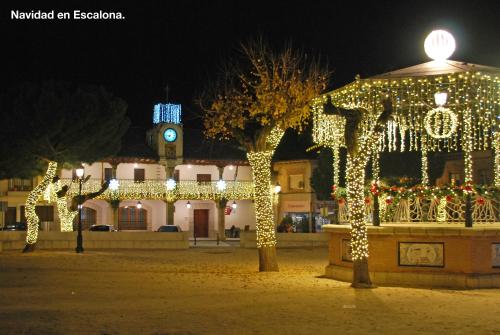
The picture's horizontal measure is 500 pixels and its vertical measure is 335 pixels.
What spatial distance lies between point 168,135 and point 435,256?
34662 mm

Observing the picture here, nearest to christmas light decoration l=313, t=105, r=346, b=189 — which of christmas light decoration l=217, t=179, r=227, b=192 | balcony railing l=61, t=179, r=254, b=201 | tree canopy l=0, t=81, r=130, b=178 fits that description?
tree canopy l=0, t=81, r=130, b=178

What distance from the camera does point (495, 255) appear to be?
642 inches

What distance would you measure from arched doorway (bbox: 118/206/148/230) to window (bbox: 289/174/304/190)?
11.9 meters

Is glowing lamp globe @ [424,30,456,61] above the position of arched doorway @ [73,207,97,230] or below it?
above

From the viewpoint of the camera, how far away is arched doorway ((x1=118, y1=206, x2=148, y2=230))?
163 feet

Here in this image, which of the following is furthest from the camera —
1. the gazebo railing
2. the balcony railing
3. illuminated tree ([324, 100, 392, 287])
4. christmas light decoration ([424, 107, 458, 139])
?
the balcony railing

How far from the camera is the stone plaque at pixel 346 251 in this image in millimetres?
17891

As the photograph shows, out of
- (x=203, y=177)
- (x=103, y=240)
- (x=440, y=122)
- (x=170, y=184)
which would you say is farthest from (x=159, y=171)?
(x=440, y=122)

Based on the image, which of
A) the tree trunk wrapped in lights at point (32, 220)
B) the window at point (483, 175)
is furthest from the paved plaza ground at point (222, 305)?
the window at point (483, 175)

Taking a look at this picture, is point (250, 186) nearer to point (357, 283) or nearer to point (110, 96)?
point (110, 96)

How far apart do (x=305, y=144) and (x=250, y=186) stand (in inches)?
310

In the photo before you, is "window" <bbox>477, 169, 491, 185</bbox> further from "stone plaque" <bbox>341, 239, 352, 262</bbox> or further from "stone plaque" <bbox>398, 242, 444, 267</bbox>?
"stone plaque" <bbox>398, 242, 444, 267</bbox>

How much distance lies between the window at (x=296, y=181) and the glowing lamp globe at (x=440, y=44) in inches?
1390

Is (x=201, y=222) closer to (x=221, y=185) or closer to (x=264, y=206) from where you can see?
(x=221, y=185)
